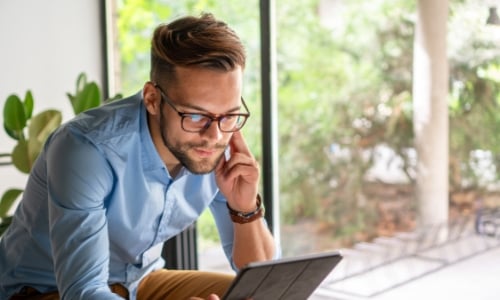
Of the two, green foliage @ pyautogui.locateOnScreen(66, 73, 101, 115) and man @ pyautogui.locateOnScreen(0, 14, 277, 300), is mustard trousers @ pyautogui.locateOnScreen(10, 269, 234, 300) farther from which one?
green foliage @ pyautogui.locateOnScreen(66, 73, 101, 115)

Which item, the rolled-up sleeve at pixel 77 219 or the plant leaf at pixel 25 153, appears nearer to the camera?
the rolled-up sleeve at pixel 77 219

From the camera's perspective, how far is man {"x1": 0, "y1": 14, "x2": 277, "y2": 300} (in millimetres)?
1667

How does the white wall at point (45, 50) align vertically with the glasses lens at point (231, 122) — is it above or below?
above

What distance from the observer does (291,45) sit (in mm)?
3250

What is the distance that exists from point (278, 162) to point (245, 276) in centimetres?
194

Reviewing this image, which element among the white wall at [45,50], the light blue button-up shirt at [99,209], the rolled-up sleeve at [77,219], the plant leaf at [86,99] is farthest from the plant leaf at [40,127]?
the rolled-up sleeve at [77,219]

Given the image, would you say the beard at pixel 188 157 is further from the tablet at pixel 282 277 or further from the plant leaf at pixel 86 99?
the plant leaf at pixel 86 99

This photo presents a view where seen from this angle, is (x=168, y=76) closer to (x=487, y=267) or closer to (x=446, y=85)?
(x=446, y=85)

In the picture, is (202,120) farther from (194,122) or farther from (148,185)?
(148,185)

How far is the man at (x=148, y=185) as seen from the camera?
1.67 m

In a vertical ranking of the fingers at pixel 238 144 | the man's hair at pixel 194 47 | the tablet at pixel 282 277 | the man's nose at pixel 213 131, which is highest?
the man's hair at pixel 194 47

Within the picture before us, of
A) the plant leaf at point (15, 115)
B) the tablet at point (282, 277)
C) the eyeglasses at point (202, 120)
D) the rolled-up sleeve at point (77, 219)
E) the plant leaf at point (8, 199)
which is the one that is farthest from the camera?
the plant leaf at point (8, 199)

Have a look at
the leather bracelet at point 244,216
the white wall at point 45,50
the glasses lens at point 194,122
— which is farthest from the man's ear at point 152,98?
the white wall at point 45,50

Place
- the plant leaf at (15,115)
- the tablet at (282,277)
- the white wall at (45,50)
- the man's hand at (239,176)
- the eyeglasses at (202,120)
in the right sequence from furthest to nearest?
the white wall at (45,50)
the plant leaf at (15,115)
the man's hand at (239,176)
the eyeglasses at (202,120)
the tablet at (282,277)
